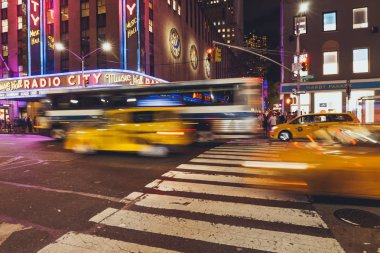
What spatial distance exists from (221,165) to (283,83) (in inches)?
909

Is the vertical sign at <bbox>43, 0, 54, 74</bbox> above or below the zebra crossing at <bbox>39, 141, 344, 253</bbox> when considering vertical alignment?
above

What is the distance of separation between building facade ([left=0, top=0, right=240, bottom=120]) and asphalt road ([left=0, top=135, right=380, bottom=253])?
23.2 m

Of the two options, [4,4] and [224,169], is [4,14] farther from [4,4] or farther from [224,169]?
[224,169]

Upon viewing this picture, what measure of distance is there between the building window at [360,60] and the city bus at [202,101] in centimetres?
1761

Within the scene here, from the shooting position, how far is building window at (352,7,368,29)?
28.2m

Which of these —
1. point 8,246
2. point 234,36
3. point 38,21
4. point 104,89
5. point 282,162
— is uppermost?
point 234,36

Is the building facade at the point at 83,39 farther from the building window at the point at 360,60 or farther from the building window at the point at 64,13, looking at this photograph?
the building window at the point at 360,60

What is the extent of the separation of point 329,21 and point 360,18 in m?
2.76

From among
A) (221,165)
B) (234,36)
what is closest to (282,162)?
(221,165)

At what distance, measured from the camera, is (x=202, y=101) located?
15.9 metres

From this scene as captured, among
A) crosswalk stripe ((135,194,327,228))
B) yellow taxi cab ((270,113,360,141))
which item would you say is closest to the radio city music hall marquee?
yellow taxi cab ((270,113,360,141))

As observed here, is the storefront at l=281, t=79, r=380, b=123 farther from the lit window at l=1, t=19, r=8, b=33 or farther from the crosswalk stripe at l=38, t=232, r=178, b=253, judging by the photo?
the lit window at l=1, t=19, r=8, b=33

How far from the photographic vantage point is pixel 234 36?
162 m

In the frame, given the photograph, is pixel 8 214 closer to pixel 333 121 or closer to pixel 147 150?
pixel 147 150
